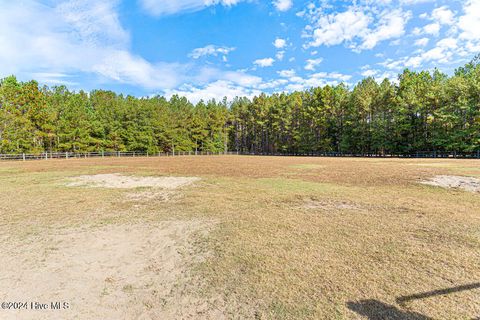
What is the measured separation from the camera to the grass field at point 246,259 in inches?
115

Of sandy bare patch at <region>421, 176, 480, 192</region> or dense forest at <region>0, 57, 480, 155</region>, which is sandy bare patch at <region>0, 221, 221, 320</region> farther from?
dense forest at <region>0, 57, 480, 155</region>

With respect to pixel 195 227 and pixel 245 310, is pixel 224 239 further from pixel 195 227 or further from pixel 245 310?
pixel 245 310

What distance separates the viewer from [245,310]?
9.39 ft

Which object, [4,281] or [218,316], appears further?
[4,281]

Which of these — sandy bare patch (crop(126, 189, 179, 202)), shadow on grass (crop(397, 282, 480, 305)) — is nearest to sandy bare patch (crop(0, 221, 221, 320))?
shadow on grass (crop(397, 282, 480, 305))

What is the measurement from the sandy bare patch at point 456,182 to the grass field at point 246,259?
3.71 meters

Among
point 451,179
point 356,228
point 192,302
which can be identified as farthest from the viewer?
point 451,179

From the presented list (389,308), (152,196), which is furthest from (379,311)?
(152,196)

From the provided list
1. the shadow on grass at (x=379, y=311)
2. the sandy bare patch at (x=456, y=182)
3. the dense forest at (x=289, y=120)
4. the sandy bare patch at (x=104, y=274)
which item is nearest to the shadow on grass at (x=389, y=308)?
the shadow on grass at (x=379, y=311)

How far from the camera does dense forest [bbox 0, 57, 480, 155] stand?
3862cm

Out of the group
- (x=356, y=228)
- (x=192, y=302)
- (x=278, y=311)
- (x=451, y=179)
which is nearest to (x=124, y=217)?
(x=192, y=302)

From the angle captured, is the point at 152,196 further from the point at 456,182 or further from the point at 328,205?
the point at 456,182

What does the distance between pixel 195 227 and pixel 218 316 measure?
3.13 m

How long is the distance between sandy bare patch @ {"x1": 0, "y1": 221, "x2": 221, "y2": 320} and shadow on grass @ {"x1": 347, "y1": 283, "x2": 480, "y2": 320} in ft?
5.65
